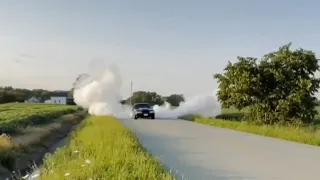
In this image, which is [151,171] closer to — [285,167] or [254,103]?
[285,167]

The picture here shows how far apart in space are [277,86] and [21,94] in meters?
99.1

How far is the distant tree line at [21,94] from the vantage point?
107225 millimetres

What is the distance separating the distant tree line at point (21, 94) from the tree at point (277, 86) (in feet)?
270

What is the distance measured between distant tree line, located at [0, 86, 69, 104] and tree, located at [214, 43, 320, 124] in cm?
8232

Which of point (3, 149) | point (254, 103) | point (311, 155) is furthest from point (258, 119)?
point (3, 149)

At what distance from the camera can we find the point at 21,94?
396 ft

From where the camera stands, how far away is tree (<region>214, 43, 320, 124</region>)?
30281mm

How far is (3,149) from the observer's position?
54.9 feet

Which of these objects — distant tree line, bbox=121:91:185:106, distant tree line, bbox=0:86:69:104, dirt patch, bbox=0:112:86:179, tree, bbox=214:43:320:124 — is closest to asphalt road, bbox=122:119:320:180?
dirt patch, bbox=0:112:86:179

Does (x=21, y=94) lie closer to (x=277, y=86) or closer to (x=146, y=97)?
(x=146, y=97)

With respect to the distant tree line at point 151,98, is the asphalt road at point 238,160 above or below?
below

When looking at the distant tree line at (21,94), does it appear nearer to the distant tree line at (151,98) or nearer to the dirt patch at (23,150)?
the distant tree line at (151,98)

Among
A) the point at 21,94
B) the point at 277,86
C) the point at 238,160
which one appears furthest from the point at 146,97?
the point at 238,160

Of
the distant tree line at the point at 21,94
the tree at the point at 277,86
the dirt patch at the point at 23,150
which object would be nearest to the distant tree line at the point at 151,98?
the distant tree line at the point at 21,94
